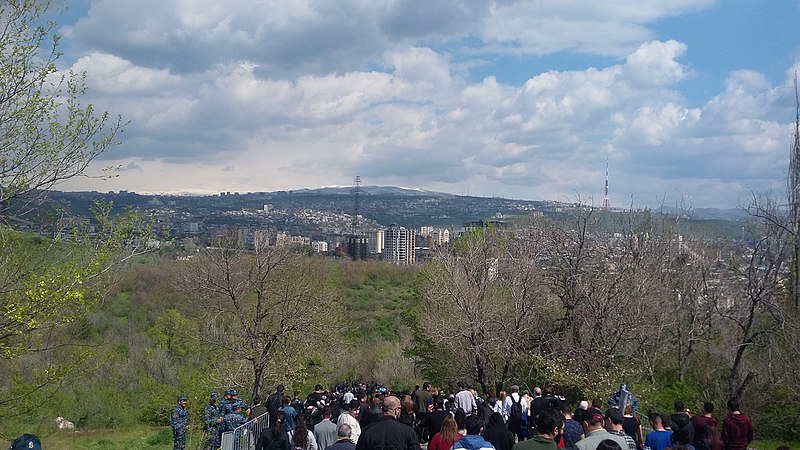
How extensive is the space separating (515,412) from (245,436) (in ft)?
20.1

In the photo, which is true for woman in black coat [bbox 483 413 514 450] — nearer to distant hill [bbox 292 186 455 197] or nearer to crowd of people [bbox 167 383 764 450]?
crowd of people [bbox 167 383 764 450]

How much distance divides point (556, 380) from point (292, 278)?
39.1 ft

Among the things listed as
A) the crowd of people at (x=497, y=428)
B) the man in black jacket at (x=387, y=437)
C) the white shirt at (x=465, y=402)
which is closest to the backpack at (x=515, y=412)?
the crowd of people at (x=497, y=428)

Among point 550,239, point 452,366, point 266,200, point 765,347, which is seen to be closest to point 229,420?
point 550,239

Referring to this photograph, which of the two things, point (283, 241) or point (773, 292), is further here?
point (283, 241)

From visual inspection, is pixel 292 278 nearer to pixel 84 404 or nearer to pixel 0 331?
pixel 84 404

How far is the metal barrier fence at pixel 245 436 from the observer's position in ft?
40.4

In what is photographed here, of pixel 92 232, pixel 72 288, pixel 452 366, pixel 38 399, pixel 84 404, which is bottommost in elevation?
pixel 84 404

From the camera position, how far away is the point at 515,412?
16594 mm

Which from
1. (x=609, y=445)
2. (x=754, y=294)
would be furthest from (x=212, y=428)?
(x=754, y=294)

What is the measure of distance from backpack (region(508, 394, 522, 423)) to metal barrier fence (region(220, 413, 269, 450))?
532cm

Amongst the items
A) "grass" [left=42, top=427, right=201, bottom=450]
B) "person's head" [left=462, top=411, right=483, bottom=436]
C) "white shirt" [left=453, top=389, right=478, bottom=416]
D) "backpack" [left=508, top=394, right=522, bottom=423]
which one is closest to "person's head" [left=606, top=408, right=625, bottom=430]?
"person's head" [left=462, top=411, right=483, bottom=436]

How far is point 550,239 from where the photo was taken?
87.5 feet

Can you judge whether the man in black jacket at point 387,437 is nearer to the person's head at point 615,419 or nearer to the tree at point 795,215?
the person's head at point 615,419
